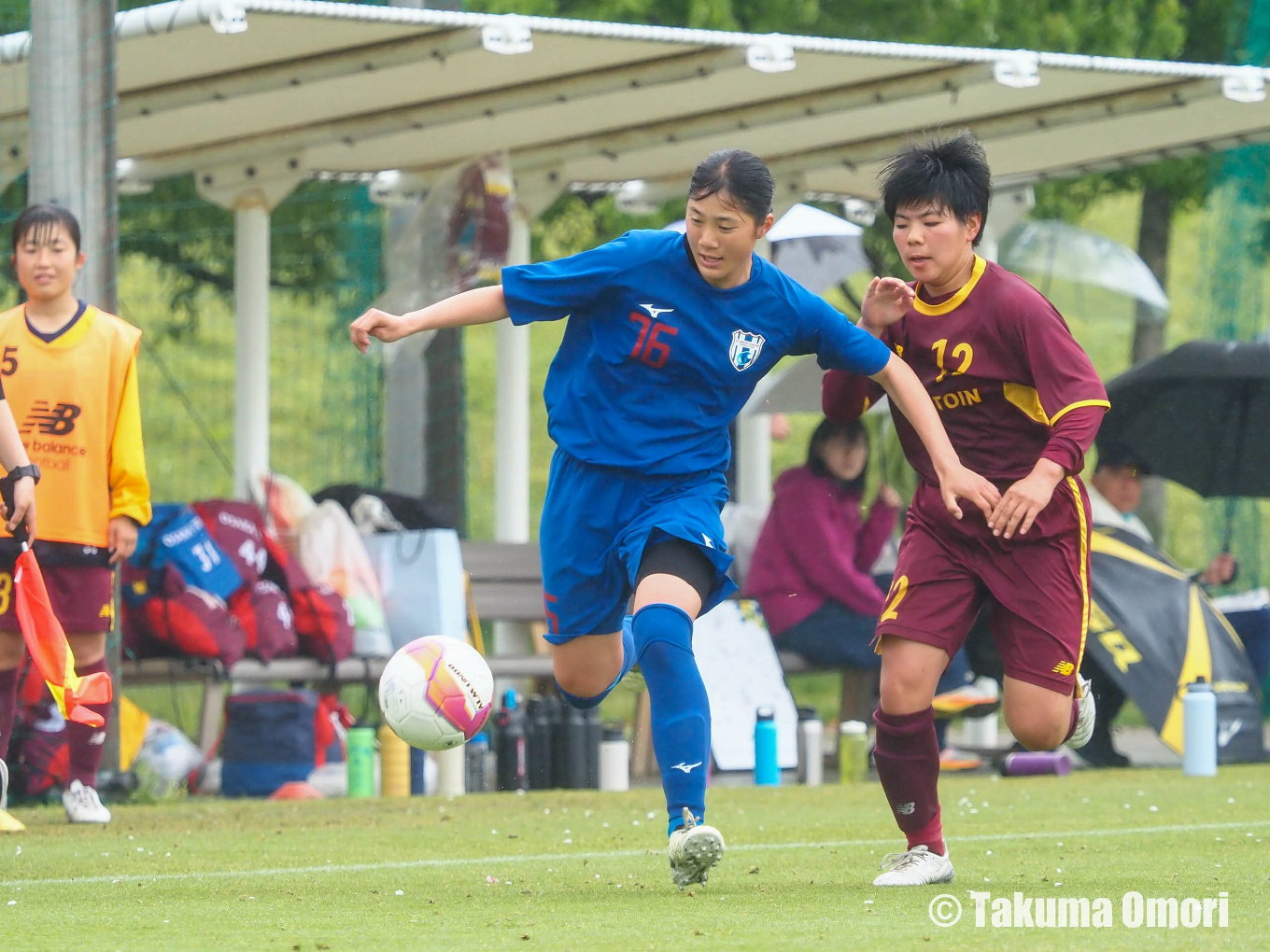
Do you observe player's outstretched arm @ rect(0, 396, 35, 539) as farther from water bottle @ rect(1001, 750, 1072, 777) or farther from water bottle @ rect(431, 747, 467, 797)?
water bottle @ rect(1001, 750, 1072, 777)

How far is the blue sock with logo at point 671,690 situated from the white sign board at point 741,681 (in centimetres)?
646

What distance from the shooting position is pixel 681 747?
18.7ft

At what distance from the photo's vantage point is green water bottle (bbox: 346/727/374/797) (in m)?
10.3

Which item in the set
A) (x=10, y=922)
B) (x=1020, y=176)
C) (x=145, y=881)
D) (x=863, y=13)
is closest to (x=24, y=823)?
(x=145, y=881)

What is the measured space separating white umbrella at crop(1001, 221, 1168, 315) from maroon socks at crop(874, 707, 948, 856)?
29.9 ft

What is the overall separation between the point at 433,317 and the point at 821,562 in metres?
6.66

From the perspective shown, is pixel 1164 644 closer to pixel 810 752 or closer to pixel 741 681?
pixel 810 752

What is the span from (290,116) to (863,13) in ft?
23.2

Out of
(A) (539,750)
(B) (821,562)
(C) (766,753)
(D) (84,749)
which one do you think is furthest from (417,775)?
(B) (821,562)

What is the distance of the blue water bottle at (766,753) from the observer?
1117 cm

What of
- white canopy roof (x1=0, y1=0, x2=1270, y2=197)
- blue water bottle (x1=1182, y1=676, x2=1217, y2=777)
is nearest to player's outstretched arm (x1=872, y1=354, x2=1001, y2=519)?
white canopy roof (x1=0, y1=0, x2=1270, y2=197)

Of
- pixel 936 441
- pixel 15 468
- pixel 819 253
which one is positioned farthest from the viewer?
pixel 819 253

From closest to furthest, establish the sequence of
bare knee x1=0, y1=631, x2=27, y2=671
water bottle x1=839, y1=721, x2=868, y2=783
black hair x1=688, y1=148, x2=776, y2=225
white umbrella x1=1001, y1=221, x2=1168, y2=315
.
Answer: black hair x1=688, y1=148, x2=776, y2=225
bare knee x1=0, y1=631, x2=27, y2=671
water bottle x1=839, y1=721, x2=868, y2=783
white umbrella x1=1001, y1=221, x2=1168, y2=315

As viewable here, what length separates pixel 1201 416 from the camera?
1255 cm
